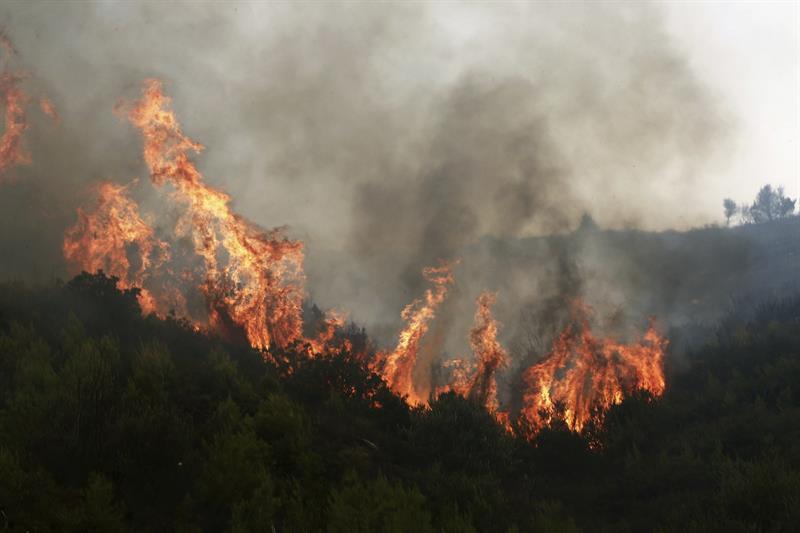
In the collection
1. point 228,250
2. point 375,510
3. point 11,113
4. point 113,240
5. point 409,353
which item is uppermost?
point 11,113

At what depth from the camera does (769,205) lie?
105562mm

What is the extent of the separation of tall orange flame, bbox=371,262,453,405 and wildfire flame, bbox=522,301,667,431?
175 inches

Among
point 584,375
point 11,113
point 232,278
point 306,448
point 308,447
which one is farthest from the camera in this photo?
point 11,113

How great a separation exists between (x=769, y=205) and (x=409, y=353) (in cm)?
10203

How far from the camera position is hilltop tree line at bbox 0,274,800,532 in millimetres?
11258

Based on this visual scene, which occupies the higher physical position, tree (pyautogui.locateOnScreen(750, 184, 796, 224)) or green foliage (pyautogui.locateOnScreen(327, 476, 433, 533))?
tree (pyautogui.locateOnScreen(750, 184, 796, 224))

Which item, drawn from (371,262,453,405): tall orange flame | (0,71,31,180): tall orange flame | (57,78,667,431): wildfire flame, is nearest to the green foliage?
(371,262,453,405): tall orange flame

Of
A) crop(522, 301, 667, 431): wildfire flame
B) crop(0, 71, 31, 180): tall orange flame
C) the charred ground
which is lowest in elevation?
the charred ground

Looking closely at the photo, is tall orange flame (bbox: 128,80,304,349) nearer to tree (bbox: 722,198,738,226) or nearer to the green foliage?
the green foliage

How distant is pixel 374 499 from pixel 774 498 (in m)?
8.17

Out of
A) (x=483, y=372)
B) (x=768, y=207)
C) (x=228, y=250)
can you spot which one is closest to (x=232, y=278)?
(x=228, y=250)

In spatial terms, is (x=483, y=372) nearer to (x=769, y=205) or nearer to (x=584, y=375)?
(x=584, y=375)

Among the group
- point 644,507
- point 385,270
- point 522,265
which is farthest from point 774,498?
point 522,265

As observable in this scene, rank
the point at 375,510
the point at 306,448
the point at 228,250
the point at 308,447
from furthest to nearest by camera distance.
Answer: the point at 228,250 < the point at 308,447 < the point at 306,448 < the point at 375,510
